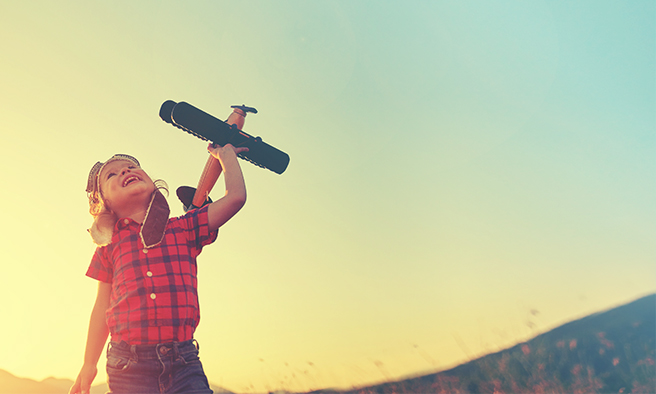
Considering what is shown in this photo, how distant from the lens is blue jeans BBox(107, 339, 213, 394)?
220 centimetres

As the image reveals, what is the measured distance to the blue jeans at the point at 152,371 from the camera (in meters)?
2.20

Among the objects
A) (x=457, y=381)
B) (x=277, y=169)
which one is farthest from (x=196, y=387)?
(x=457, y=381)

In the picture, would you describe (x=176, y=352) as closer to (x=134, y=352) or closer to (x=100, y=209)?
(x=134, y=352)

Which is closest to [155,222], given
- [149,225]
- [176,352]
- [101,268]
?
[149,225]

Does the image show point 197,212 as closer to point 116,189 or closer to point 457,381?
point 116,189

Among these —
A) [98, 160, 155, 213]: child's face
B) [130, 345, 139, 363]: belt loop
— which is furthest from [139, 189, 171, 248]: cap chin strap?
[130, 345, 139, 363]: belt loop

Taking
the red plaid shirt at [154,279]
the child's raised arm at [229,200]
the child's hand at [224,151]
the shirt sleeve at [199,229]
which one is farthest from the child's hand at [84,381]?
the child's hand at [224,151]

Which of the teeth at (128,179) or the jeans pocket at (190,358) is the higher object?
the teeth at (128,179)

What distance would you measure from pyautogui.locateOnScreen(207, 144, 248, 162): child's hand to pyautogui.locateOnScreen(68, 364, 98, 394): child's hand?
1.48 m

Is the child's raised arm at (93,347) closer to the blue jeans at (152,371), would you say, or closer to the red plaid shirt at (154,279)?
the red plaid shirt at (154,279)

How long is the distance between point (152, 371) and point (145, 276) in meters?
0.51

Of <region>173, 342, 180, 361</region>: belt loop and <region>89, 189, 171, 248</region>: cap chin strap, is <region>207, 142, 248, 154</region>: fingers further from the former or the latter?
<region>173, 342, 180, 361</region>: belt loop

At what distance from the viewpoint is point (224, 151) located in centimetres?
291

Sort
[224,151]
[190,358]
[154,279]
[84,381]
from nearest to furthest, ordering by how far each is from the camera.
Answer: [190,358]
[154,279]
[84,381]
[224,151]
